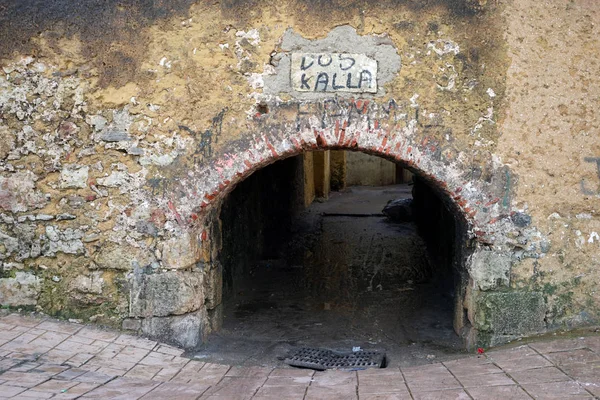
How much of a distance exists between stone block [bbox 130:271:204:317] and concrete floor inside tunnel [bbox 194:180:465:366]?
42cm

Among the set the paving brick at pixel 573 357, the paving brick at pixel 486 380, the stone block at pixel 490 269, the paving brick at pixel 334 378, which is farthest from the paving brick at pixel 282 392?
the paving brick at pixel 573 357

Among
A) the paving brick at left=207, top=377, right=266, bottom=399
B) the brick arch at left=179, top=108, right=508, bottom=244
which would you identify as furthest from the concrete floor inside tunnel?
the brick arch at left=179, top=108, right=508, bottom=244

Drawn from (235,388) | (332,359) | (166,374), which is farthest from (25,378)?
(332,359)

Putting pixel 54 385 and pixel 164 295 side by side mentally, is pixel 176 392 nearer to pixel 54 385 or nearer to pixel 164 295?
pixel 54 385

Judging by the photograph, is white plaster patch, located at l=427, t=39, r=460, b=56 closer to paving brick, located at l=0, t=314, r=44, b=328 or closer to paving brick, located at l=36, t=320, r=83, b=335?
paving brick, located at l=36, t=320, r=83, b=335

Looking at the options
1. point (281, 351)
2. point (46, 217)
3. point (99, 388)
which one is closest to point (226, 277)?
point (281, 351)

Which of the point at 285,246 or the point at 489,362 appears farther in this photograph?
the point at 285,246

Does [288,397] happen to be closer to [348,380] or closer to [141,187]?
[348,380]

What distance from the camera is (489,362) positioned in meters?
4.55

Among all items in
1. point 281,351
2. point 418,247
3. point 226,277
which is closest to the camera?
point 281,351

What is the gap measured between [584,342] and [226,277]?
3.43 metres

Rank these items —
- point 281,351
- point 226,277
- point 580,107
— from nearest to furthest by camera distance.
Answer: point 580,107 < point 281,351 < point 226,277

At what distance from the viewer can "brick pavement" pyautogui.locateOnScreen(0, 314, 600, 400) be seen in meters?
3.97

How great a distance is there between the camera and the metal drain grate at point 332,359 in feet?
16.1
